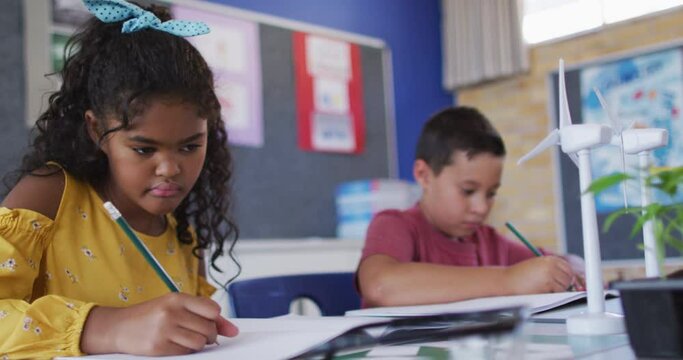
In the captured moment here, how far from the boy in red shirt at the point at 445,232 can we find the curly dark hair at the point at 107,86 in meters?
0.40

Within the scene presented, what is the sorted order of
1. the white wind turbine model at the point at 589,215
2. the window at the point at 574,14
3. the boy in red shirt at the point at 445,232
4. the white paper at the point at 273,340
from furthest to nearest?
the window at the point at 574,14, the boy in red shirt at the point at 445,232, the white wind turbine model at the point at 589,215, the white paper at the point at 273,340

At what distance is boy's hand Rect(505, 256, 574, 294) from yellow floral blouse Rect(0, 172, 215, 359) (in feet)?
1.74

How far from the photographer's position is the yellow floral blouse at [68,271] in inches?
26.1

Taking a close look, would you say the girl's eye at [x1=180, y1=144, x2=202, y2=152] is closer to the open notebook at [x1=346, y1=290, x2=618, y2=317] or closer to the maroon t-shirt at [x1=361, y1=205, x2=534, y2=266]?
the open notebook at [x1=346, y1=290, x2=618, y2=317]

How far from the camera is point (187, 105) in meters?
0.92

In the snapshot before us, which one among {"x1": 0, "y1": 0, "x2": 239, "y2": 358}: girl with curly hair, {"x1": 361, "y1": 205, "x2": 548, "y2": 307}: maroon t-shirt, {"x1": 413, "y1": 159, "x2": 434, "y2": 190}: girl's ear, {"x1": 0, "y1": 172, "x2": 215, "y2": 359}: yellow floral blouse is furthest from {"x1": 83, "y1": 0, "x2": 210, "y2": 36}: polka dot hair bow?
{"x1": 413, "y1": 159, "x2": 434, "y2": 190}: girl's ear

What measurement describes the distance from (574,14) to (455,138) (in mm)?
1882

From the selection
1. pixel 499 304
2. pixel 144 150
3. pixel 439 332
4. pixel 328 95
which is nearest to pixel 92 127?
pixel 144 150

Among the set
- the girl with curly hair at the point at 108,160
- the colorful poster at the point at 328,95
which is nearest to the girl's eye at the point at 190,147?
the girl with curly hair at the point at 108,160

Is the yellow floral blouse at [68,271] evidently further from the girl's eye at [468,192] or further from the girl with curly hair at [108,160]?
the girl's eye at [468,192]

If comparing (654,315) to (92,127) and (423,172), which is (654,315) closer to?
(92,127)

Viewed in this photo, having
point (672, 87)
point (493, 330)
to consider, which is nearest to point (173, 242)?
point (493, 330)

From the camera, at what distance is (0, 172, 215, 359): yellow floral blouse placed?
0.66m

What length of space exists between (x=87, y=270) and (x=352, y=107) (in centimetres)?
226
